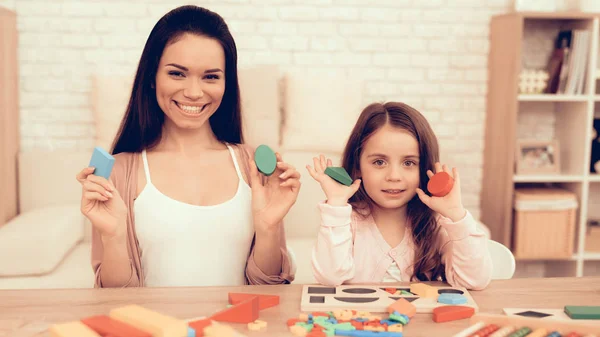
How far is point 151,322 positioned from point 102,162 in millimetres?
368

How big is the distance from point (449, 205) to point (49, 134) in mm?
2457

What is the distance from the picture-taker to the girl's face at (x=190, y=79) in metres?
1.42

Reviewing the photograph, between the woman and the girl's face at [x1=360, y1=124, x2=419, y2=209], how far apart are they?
0.23 m

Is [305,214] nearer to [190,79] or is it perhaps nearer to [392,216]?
[392,216]

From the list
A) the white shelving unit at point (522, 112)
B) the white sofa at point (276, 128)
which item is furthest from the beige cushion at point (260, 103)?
the white shelving unit at point (522, 112)

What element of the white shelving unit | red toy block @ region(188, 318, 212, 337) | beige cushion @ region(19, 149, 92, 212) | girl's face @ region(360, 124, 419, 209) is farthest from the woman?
the white shelving unit

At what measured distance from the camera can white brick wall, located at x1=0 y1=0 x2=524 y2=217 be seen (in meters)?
3.06

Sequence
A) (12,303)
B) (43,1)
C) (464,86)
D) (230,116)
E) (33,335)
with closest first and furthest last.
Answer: (33,335) → (12,303) → (230,116) → (43,1) → (464,86)

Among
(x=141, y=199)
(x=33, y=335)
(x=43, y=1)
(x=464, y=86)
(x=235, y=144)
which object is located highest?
(x=43, y=1)

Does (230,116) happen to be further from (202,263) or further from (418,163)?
(418,163)

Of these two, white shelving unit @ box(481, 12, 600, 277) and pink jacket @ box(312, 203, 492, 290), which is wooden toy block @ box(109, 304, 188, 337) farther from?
white shelving unit @ box(481, 12, 600, 277)

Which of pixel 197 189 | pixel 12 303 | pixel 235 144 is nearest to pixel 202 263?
pixel 197 189

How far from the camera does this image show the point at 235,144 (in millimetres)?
1582

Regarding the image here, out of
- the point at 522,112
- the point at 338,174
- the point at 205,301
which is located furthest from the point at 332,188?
the point at 522,112
